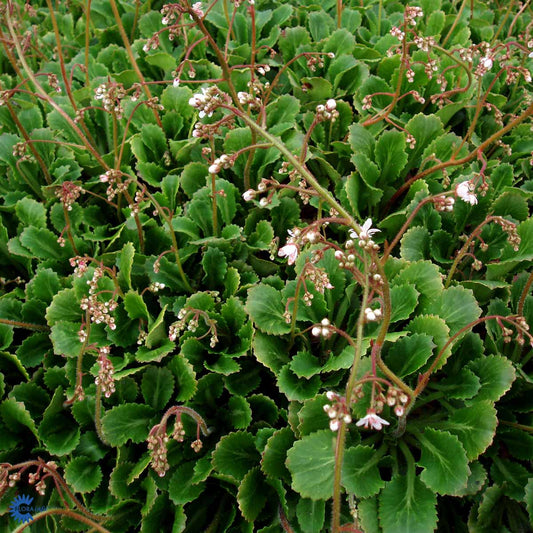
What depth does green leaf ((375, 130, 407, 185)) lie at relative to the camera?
2.15m

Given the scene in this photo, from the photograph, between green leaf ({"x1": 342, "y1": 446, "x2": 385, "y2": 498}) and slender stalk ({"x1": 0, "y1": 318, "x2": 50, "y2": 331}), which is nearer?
green leaf ({"x1": 342, "y1": 446, "x2": 385, "y2": 498})

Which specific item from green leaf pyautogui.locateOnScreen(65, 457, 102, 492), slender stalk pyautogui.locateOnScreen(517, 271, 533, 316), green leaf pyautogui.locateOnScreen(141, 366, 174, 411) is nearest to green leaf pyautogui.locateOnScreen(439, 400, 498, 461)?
slender stalk pyautogui.locateOnScreen(517, 271, 533, 316)

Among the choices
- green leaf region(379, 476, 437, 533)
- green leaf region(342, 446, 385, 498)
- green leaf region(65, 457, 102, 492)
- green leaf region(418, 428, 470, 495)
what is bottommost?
green leaf region(65, 457, 102, 492)

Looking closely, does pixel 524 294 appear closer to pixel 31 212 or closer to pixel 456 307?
pixel 456 307

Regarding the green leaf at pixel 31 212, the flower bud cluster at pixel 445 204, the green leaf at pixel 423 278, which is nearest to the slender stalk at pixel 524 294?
the green leaf at pixel 423 278

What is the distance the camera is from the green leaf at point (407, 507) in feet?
4.78

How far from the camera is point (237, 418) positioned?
5.78ft

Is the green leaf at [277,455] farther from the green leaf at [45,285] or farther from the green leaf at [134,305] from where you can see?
the green leaf at [45,285]

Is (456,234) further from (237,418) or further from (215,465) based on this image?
(215,465)

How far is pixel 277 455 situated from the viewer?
1.60 meters

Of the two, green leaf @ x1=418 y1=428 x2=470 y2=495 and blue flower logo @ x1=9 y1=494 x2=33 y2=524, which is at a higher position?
green leaf @ x1=418 y1=428 x2=470 y2=495

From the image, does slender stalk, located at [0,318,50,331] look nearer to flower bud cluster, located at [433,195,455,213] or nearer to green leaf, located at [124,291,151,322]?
green leaf, located at [124,291,151,322]

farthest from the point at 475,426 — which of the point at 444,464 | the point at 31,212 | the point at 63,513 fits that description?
the point at 31,212

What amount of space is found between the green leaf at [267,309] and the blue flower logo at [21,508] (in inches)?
41.1
